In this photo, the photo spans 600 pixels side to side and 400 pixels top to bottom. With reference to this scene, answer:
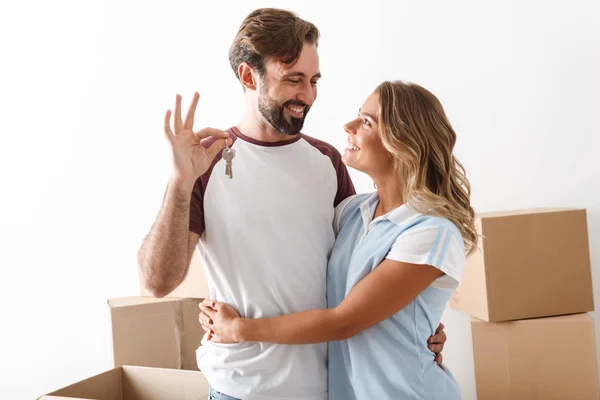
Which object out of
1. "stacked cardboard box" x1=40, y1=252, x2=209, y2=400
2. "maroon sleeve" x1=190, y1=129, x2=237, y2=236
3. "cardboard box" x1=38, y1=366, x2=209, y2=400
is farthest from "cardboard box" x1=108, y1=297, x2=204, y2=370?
"maroon sleeve" x1=190, y1=129, x2=237, y2=236

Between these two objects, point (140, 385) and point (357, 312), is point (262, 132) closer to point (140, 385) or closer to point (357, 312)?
point (357, 312)

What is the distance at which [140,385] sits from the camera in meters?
2.39

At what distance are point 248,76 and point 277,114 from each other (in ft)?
0.44

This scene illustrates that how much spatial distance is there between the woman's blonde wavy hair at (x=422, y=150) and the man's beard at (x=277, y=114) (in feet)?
0.64

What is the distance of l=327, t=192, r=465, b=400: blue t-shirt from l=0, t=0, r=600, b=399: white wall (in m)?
1.35

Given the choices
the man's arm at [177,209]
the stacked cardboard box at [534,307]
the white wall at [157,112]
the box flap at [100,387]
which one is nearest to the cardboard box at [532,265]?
the stacked cardboard box at [534,307]

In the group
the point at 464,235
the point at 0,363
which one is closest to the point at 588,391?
the point at 464,235

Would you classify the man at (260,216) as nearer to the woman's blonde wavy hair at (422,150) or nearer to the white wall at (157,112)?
the woman's blonde wavy hair at (422,150)

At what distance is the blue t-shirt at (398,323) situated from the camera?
1473 millimetres

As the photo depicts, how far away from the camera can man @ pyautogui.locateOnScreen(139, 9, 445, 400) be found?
1.50m

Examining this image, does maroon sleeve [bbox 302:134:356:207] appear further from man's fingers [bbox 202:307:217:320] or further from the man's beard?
man's fingers [bbox 202:307:217:320]

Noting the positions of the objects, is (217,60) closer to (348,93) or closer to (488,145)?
(348,93)

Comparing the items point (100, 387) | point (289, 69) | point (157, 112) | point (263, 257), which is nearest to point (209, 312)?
point (263, 257)

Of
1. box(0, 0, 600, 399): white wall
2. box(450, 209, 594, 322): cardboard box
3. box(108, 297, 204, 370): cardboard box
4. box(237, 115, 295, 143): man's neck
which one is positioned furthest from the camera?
box(0, 0, 600, 399): white wall
